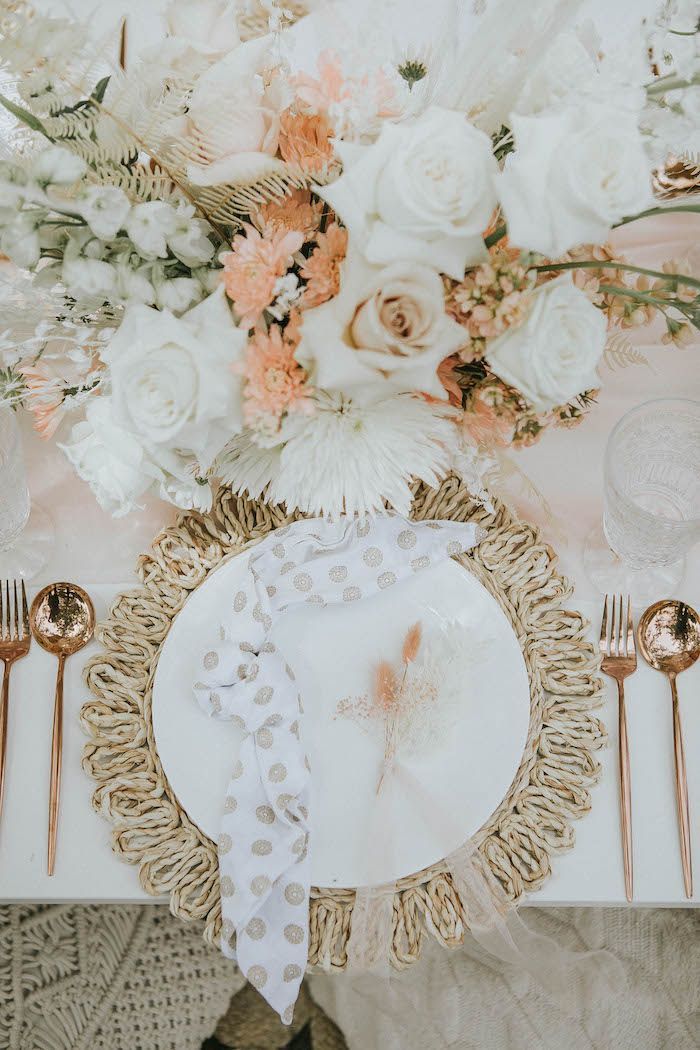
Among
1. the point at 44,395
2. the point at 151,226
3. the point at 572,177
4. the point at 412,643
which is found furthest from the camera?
the point at 412,643

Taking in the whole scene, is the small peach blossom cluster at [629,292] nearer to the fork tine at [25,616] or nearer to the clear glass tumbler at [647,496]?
the clear glass tumbler at [647,496]

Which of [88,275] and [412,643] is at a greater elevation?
[88,275]

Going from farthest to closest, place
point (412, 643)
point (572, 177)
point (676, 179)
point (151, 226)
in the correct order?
point (676, 179) → point (412, 643) → point (151, 226) → point (572, 177)

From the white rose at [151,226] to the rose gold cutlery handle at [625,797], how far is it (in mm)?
577

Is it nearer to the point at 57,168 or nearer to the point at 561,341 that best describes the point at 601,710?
the point at 561,341

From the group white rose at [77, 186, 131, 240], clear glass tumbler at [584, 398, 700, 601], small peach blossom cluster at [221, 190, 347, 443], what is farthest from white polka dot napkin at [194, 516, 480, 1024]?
white rose at [77, 186, 131, 240]

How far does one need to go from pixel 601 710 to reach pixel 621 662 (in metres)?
0.05

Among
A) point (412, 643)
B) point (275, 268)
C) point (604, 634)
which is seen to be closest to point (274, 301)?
point (275, 268)

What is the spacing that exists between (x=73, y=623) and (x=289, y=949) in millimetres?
372

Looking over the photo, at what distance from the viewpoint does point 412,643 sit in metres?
0.78

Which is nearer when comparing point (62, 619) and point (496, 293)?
point (496, 293)

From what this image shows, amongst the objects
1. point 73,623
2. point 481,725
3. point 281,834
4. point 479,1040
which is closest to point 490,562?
point 481,725

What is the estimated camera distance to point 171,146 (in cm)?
58

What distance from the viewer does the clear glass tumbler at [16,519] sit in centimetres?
76
